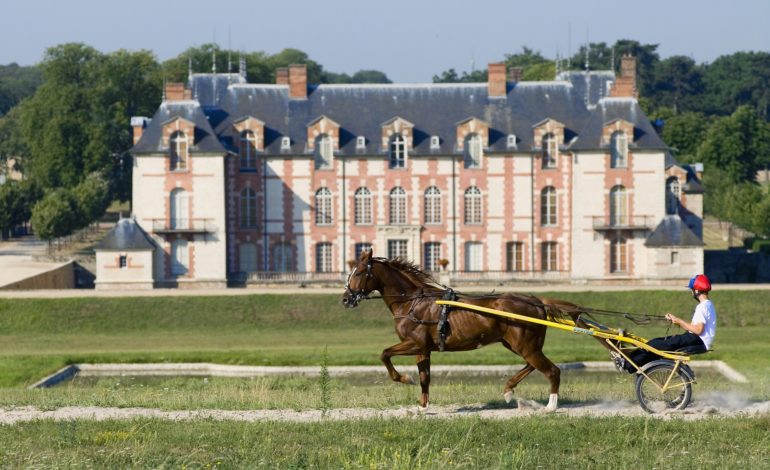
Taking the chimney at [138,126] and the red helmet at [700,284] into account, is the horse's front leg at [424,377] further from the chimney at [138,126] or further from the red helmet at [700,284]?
the chimney at [138,126]

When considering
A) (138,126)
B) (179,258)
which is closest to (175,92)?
(138,126)

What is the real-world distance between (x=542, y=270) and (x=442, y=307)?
3713 cm

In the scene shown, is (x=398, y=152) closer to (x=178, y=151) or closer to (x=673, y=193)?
(x=178, y=151)

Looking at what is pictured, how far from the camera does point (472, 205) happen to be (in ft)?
183

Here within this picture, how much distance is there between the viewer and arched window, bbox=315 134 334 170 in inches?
2192

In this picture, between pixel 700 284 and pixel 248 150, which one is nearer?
→ pixel 700 284

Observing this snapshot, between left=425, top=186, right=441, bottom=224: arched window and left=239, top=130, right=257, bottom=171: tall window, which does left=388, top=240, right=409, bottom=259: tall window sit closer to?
left=425, top=186, right=441, bottom=224: arched window

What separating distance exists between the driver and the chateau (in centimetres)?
3592

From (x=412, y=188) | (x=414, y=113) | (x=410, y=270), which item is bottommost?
(x=410, y=270)

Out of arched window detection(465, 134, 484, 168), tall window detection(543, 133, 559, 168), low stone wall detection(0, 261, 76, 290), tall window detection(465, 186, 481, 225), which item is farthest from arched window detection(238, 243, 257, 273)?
tall window detection(543, 133, 559, 168)

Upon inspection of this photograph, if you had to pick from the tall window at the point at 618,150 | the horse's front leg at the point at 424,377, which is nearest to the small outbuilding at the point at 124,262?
the tall window at the point at 618,150

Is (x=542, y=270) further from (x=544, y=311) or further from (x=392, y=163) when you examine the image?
(x=544, y=311)

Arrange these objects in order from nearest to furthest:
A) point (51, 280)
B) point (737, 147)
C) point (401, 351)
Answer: point (401, 351)
point (51, 280)
point (737, 147)

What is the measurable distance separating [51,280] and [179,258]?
4751 millimetres
